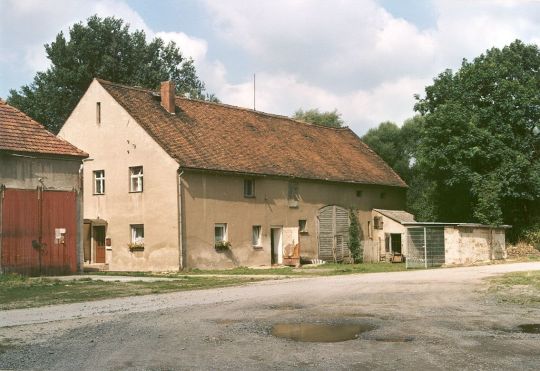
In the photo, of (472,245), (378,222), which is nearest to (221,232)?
(472,245)

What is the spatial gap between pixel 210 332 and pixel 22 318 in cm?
461

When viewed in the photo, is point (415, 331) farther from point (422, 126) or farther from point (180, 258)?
point (422, 126)

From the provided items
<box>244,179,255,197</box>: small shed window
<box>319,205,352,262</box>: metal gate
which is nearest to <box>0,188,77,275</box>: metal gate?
<box>244,179,255,197</box>: small shed window

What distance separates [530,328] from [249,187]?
25203 millimetres

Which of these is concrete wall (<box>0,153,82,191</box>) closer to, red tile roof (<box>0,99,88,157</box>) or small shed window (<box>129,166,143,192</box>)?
red tile roof (<box>0,99,88,157</box>)

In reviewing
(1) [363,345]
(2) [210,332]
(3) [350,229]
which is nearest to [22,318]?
(2) [210,332]

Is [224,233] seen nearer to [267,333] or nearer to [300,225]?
[300,225]

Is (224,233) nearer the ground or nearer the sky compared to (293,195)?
nearer the ground

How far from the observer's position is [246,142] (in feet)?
124

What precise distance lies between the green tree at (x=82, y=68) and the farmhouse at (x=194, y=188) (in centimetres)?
1445

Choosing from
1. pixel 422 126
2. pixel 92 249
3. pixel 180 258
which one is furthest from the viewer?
pixel 422 126

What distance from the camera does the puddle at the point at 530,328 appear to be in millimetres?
10336

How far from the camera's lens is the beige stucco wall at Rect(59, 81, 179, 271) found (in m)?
31.7

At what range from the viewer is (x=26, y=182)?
2552 centimetres
